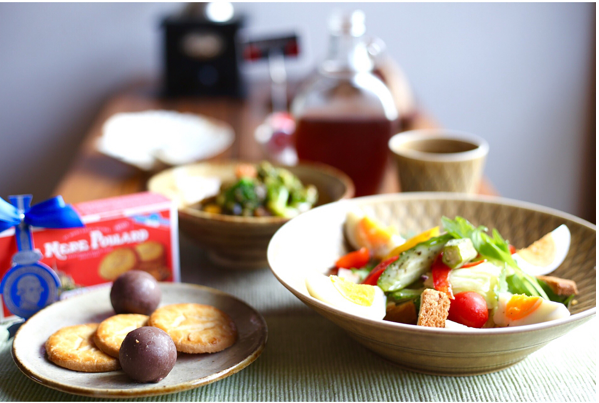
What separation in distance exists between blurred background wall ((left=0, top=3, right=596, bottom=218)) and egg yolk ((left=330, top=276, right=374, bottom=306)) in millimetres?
2270

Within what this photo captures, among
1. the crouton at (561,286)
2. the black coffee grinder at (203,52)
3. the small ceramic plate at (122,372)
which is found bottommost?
the small ceramic plate at (122,372)

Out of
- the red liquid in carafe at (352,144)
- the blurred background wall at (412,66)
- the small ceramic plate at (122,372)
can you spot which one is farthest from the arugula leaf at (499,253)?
the blurred background wall at (412,66)

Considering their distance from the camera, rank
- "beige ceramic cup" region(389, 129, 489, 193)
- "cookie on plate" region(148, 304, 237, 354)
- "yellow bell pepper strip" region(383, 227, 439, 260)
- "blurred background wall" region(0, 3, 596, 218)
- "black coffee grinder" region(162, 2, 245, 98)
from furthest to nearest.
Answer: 1. "blurred background wall" region(0, 3, 596, 218)
2. "black coffee grinder" region(162, 2, 245, 98)
3. "beige ceramic cup" region(389, 129, 489, 193)
4. "yellow bell pepper strip" region(383, 227, 439, 260)
5. "cookie on plate" region(148, 304, 237, 354)

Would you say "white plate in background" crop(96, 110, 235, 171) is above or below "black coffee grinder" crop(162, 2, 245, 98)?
below

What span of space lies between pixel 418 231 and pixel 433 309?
36 cm

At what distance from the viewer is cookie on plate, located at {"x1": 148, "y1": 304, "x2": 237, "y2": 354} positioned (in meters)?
0.81

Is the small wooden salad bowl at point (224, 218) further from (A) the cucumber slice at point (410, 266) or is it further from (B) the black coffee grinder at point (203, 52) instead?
(B) the black coffee grinder at point (203, 52)

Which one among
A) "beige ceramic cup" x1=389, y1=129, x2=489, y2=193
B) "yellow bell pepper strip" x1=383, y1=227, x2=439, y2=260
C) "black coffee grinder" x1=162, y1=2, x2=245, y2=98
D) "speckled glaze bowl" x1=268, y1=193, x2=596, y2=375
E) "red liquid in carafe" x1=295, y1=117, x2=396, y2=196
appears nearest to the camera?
"speckled glaze bowl" x1=268, y1=193, x2=596, y2=375

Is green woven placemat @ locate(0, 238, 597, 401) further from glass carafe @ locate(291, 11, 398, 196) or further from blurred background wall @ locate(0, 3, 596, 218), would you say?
blurred background wall @ locate(0, 3, 596, 218)

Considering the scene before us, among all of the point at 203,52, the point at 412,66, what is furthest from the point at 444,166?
the point at 412,66

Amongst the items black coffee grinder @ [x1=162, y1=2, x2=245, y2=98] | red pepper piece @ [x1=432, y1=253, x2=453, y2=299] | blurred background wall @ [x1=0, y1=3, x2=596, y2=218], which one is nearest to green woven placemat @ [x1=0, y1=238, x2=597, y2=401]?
red pepper piece @ [x1=432, y1=253, x2=453, y2=299]

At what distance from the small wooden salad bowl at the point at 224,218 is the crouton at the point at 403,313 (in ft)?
1.09

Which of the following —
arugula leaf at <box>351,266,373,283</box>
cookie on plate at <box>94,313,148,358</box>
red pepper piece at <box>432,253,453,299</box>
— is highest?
red pepper piece at <box>432,253,453,299</box>

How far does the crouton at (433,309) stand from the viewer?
766mm
